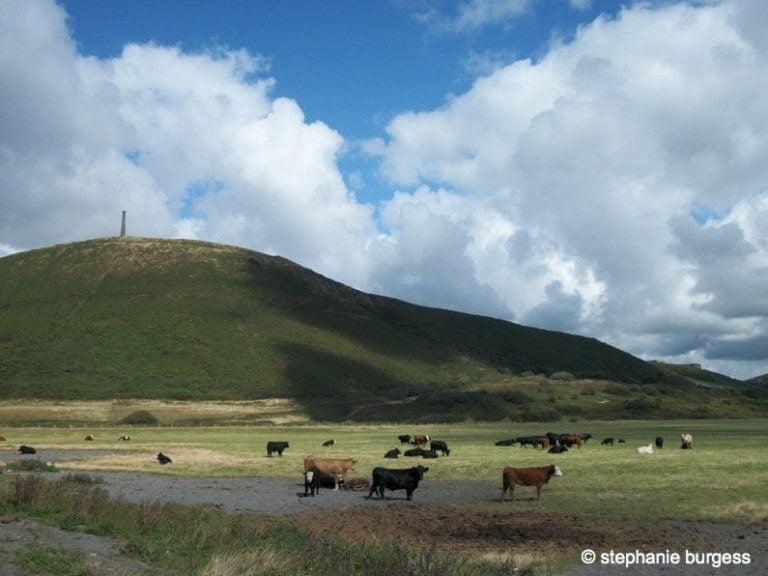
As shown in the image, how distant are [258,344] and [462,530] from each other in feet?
383

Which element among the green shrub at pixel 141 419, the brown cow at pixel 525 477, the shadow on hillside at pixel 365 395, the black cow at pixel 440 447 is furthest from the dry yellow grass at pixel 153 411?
the brown cow at pixel 525 477

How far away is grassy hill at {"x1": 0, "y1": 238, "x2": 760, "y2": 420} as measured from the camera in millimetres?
112062

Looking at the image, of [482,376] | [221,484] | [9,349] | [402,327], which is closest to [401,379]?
[482,376]

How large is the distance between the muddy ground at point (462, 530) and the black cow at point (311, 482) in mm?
319

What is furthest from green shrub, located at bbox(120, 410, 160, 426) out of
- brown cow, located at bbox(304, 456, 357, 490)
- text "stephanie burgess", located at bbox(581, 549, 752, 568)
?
text "stephanie burgess", located at bbox(581, 549, 752, 568)

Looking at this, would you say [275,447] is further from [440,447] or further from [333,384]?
[333,384]

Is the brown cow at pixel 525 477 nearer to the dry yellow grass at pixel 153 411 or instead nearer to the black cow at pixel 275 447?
the black cow at pixel 275 447

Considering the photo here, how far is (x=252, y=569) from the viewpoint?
442 inches

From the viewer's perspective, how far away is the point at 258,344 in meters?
133

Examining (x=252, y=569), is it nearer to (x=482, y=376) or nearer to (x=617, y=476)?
(x=617, y=476)

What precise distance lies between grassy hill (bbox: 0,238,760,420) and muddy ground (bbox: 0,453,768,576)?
73.6 meters

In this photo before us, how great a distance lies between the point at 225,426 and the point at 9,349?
56.0 metres

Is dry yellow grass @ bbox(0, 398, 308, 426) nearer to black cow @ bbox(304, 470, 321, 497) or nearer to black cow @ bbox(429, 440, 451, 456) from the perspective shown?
black cow @ bbox(429, 440, 451, 456)

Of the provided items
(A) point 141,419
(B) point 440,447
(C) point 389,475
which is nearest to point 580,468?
(C) point 389,475
